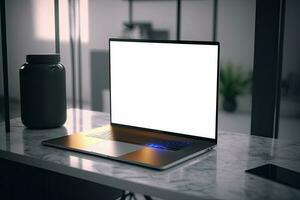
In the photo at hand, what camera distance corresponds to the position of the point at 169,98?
1.22 metres

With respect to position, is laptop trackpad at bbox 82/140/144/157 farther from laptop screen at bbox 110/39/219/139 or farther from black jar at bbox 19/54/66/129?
black jar at bbox 19/54/66/129

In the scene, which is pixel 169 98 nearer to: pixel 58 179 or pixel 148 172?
pixel 148 172

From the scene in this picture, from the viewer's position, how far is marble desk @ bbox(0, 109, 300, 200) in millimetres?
838

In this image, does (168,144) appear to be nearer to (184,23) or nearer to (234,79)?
(234,79)

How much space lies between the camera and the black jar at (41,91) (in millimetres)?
1337

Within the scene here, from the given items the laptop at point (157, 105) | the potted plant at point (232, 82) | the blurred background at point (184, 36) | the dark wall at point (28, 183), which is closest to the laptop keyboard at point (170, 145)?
the laptop at point (157, 105)

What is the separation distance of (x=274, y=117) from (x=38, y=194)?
80cm

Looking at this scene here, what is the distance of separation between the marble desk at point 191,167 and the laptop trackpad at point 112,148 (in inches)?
1.2

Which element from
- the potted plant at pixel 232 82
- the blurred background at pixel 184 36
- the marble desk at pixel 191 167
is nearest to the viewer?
the marble desk at pixel 191 167

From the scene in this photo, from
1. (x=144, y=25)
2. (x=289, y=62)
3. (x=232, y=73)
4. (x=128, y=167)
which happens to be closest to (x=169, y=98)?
(x=128, y=167)

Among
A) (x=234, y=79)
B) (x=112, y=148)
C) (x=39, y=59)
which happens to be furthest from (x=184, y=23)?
(x=112, y=148)

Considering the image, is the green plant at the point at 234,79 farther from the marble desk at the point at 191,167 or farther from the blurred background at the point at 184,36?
the marble desk at the point at 191,167

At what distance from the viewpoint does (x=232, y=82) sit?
4.04 m

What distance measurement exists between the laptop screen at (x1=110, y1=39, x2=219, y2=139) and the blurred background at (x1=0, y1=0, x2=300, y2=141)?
82cm
